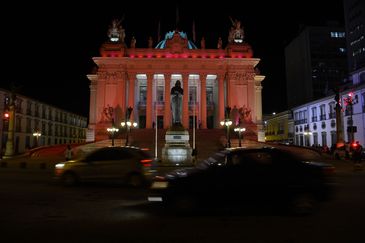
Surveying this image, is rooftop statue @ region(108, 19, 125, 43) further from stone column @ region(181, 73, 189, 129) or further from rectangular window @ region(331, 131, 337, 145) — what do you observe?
rectangular window @ region(331, 131, 337, 145)

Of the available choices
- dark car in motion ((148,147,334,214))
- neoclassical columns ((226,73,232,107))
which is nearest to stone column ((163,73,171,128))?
neoclassical columns ((226,73,232,107))

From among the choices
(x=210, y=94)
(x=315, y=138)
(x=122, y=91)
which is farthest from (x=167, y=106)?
(x=315, y=138)

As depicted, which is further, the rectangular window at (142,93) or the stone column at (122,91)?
the rectangular window at (142,93)

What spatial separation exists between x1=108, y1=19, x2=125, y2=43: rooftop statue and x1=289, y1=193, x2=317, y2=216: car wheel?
52.4 meters

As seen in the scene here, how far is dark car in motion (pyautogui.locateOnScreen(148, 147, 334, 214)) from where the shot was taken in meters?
7.46

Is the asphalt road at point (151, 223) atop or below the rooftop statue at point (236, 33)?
below

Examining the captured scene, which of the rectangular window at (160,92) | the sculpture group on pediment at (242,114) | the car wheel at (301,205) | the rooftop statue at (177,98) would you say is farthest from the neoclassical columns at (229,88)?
the car wheel at (301,205)

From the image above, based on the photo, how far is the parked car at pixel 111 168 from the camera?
1250cm

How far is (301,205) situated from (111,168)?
751 centimetres

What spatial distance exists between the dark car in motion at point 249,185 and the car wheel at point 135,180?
4904 millimetres

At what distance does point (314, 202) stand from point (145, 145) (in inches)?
1249

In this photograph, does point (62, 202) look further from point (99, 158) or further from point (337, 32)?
point (337, 32)

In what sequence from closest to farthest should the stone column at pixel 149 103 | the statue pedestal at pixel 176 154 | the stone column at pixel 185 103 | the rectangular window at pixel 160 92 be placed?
1. the statue pedestal at pixel 176 154
2. the stone column at pixel 185 103
3. the stone column at pixel 149 103
4. the rectangular window at pixel 160 92

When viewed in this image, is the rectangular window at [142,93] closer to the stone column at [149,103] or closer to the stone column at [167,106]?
the stone column at [149,103]
